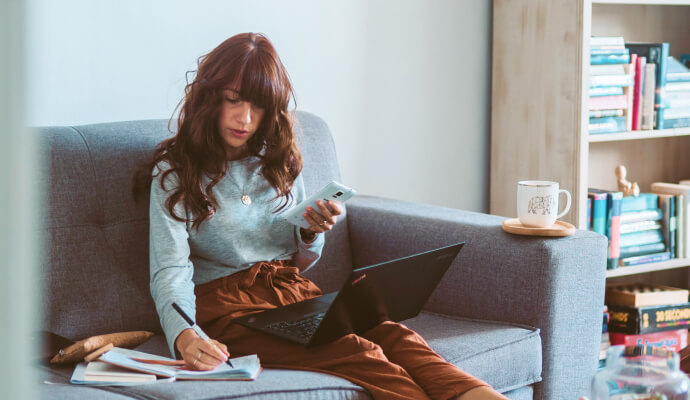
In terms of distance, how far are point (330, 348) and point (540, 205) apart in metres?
0.61

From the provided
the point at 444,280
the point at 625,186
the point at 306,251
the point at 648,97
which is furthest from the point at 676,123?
the point at 306,251

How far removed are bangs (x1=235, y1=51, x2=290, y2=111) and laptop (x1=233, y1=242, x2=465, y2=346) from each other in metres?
0.41

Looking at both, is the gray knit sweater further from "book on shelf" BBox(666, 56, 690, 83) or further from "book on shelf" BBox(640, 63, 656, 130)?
"book on shelf" BBox(666, 56, 690, 83)

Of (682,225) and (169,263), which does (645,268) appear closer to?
(682,225)

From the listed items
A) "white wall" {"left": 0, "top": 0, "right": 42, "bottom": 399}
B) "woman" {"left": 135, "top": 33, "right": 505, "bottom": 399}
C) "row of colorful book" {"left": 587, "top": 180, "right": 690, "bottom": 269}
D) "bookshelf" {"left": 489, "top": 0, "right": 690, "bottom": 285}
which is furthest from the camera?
"row of colorful book" {"left": 587, "top": 180, "right": 690, "bottom": 269}

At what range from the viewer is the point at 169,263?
1.43 metres

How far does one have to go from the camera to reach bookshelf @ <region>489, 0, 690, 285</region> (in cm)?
226

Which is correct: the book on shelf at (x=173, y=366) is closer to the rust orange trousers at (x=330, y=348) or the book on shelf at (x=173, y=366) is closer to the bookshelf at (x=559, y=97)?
the rust orange trousers at (x=330, y=348)

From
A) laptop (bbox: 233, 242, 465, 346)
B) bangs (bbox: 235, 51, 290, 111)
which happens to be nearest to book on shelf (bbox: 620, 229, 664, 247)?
laptop (bbox: 233, 242, 465, 346)

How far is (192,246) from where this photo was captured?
1.56 metres

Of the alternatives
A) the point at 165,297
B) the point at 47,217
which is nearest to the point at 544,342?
the point at 165,297

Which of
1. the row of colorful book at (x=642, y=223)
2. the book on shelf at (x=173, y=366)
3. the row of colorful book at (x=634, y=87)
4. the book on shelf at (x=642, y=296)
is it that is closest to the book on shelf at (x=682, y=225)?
the row of colorful book at (x=642, y=223)

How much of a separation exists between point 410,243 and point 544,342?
0.39 metres

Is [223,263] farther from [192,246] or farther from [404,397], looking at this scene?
[404,397]
